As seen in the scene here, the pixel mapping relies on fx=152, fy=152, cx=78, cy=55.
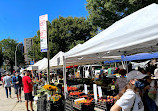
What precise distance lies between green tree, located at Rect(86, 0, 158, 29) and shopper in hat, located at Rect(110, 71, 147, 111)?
1012 cm

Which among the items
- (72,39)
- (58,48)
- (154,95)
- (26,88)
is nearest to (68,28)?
(72,39)

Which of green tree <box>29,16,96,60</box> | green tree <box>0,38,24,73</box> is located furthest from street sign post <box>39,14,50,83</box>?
green tree <box>0,38,24,73</box>

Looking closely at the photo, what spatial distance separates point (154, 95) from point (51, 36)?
2636 centimetres

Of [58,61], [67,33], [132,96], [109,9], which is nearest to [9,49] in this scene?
[67,33]

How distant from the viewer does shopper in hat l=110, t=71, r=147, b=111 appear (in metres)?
1.87

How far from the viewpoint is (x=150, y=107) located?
2.08m

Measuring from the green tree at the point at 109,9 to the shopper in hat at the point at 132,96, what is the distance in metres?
10.1

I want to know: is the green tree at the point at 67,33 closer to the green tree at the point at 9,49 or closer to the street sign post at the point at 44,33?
the street sign post at the point at 44,33

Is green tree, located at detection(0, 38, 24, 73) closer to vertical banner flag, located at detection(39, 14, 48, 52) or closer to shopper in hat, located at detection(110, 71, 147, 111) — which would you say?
→ vertical banner flag, located at detection(39, 14, 48, 52)

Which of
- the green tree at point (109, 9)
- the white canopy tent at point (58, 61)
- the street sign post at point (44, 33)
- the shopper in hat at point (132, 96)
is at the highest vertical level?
the green tree at point (109, 9)

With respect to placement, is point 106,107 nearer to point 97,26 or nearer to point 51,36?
point 97,26

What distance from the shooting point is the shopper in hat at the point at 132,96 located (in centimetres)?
187

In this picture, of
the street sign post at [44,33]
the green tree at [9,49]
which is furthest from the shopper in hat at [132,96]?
the green tree at [9,49]

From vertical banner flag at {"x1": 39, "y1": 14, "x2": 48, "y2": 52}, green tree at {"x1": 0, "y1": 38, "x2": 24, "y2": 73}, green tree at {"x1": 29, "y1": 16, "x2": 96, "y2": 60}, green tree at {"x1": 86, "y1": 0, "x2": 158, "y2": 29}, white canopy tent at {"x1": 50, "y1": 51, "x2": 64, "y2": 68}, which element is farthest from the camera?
green tree at {"x1": 0, "y1": 38, "x2": 24, "y2": 73}
